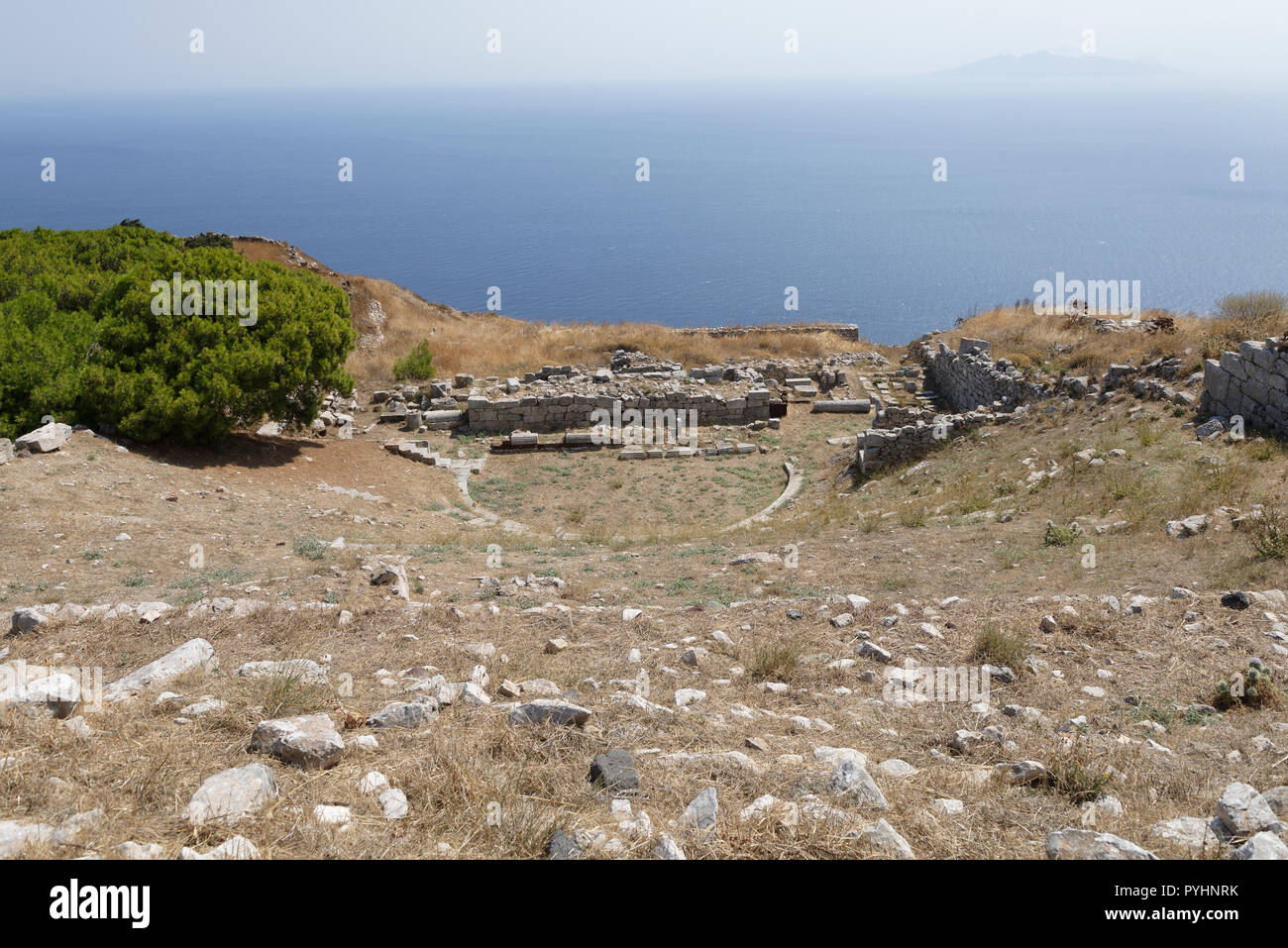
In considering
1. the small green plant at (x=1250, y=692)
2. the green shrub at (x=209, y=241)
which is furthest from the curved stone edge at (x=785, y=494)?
the green shrub at (x=209, y=241)

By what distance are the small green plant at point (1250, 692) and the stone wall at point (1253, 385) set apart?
8.01 meters

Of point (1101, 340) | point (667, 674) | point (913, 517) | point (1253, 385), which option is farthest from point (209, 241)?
point (1253, 385)

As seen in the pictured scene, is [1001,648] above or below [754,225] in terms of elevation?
below

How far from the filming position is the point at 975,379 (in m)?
21.6

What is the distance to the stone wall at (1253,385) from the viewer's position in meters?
11.9

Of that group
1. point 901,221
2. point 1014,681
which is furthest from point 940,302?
point 1014,681

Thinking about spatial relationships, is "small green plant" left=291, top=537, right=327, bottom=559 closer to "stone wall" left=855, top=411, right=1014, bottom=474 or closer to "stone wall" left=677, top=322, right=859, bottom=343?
"stone wall" left=855, top=411, right=1014, bottom=474

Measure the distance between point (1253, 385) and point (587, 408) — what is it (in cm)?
1579

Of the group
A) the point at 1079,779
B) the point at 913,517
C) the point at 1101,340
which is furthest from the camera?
the point at 1101,340

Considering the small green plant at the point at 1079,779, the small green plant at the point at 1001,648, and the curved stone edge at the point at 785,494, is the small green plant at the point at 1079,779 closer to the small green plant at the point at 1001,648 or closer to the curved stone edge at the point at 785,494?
the small green plant at the point at 1001,648

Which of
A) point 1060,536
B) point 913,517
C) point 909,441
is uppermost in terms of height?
point 909,441

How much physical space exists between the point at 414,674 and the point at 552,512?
1099 cm

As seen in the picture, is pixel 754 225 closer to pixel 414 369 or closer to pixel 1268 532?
pixel 414 369

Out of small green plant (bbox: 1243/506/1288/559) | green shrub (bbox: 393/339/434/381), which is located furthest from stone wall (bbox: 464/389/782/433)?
small green plant (bbox: 1243/506/1288/559)
